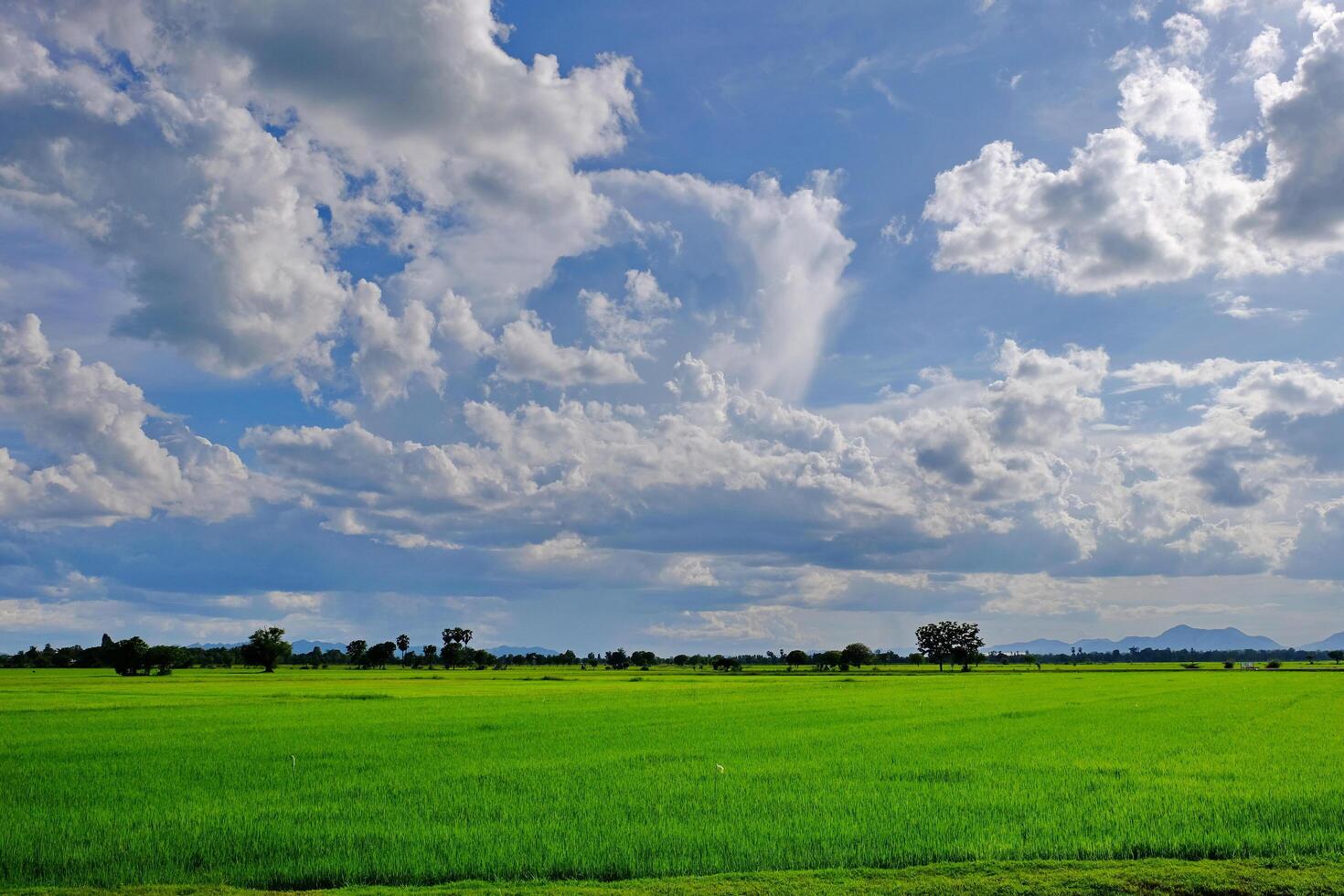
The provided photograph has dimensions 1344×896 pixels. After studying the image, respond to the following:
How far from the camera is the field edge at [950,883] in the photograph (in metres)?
12.2

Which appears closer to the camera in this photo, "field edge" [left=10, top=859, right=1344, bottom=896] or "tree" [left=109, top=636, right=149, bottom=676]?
"field edge" [left=10, top=859, right=1344, bottom=896]

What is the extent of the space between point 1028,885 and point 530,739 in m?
21.5

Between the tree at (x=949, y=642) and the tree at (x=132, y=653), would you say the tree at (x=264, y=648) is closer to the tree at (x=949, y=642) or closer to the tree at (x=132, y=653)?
the tree at (x=132, y=653)

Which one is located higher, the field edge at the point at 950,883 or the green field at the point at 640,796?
the green field at the point at 640,796

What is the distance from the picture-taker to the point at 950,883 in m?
12.5

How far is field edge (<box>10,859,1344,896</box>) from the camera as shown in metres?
12.2

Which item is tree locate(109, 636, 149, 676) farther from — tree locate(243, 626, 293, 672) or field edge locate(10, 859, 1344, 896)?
field edge locate(10, 859, 1344, 896)

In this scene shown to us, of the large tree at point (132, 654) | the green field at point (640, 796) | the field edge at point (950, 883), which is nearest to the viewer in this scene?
the field edge at point (950, 883)

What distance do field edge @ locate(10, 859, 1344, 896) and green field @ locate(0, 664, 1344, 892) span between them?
1.81ft

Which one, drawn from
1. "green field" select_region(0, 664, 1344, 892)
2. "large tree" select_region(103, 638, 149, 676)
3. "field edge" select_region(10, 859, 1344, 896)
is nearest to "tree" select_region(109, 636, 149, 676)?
"large tree" select_region(103, 638, 149, 676)

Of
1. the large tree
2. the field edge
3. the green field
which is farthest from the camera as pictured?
the large tree

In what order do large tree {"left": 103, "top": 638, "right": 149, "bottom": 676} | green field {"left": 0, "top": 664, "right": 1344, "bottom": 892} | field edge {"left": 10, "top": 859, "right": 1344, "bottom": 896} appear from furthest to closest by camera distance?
large tree {"left": 103, "top": 638, "right": 149, "bottom": 676} → green field {"left": 0, "top": 664, "right": 1344, "bottom": 892} → field edge {"left": 10, "top": 859, "right": 1344, "bottom": 896}

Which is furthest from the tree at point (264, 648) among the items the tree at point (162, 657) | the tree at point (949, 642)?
the tree at point (949, 642)

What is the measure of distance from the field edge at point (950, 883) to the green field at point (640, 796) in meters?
0.55
